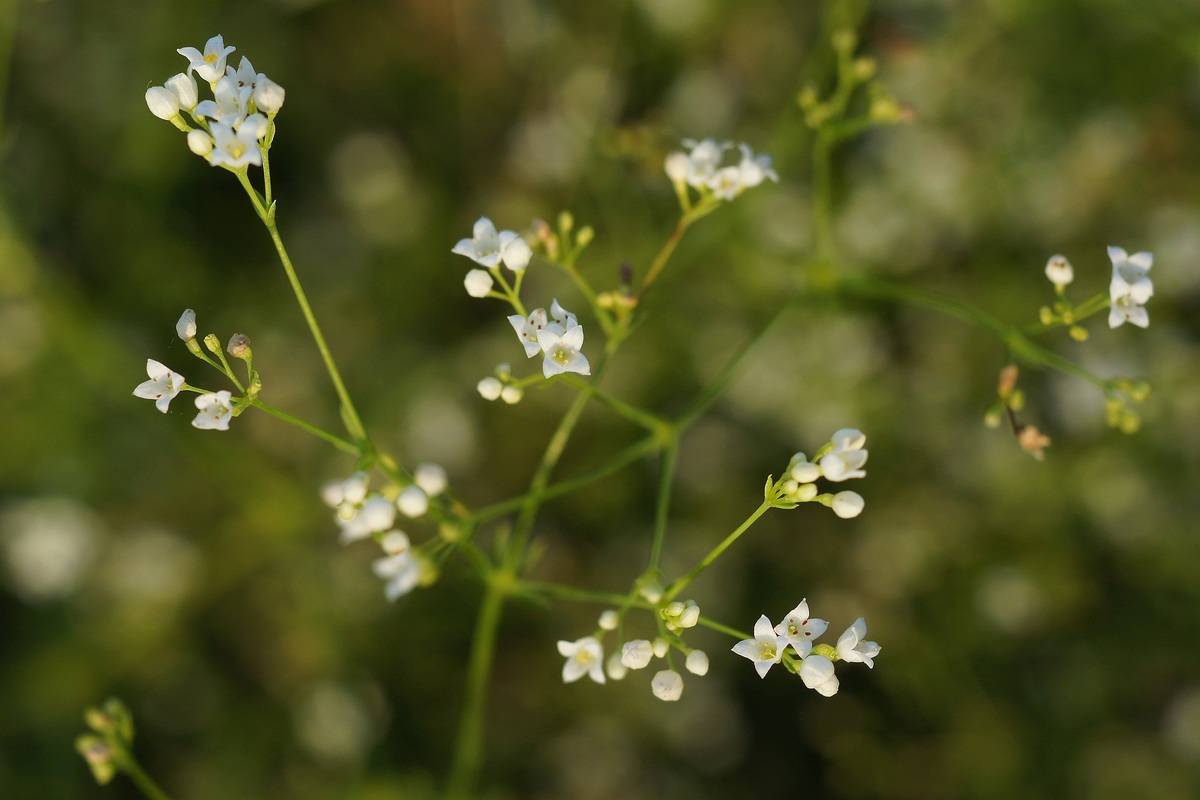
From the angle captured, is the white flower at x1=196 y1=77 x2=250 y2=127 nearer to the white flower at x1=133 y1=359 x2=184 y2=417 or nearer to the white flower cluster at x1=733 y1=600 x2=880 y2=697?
the white flower at x1=133 y1=359 x2=184 y2=417

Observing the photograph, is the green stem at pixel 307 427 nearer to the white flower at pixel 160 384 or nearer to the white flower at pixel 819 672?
the white flower at pixel 160 384

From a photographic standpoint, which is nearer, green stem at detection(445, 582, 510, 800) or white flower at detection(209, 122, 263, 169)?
white flower at detection(209, 122, 263, 169)

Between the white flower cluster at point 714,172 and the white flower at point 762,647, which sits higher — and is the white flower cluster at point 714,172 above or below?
above

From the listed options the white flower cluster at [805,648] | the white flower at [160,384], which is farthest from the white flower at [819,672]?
the white flower at [160,384]

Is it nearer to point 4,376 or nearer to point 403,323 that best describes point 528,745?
point 403,323

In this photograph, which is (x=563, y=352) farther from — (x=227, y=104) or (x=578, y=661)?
(x=227, y=104)

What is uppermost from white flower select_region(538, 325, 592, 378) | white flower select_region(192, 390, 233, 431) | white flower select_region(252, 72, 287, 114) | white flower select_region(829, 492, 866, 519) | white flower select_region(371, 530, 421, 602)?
white flower select_region(252, 72, 287, 114)

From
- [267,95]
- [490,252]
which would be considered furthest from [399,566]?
[267,95]

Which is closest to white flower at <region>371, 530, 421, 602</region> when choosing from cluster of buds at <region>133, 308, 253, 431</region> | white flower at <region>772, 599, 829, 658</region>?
cluster of buds at <region>133, 308, 253, 431</region>
